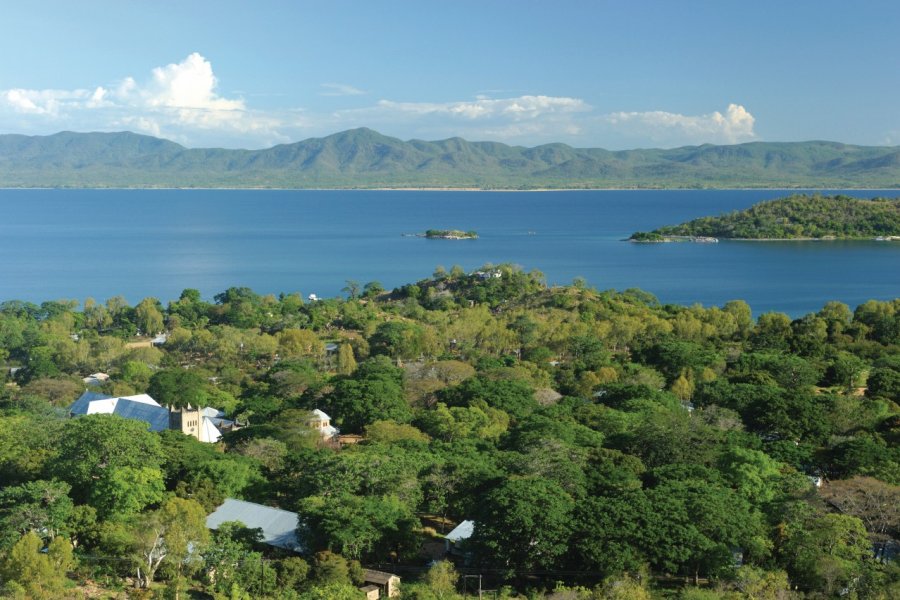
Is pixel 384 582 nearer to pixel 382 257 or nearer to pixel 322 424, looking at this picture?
pixel 322 424

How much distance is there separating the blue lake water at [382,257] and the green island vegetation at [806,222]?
4.89 meters

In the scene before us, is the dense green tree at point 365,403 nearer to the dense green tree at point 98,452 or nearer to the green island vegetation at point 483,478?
the green island vegetation at point 483,478

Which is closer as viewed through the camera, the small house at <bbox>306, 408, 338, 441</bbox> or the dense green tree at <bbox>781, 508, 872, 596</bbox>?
the dense green tree at <bbox>781, 508, 872, 596</bbox>

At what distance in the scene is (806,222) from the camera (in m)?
115

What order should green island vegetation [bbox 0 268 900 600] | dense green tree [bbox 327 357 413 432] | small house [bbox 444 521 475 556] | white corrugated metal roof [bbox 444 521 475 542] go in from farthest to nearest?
dense green tree [bbox 327 357 413 432] < white corrugated metal roof [bbox 444 521 475 542] < small house [bbox 444 521 475 556] < green island vegetation [bbox 0 268 900 600]

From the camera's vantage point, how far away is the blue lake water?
244 feet

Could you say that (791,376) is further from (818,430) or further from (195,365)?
(195,365)

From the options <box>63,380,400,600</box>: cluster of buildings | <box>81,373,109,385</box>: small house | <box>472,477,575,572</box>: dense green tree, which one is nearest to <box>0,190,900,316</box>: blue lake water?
<box>81,373,109,385</box>: small house

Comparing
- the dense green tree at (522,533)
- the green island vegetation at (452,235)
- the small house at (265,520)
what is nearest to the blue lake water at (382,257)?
the green island vegetation at (452,235)

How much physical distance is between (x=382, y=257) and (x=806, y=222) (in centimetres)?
5715

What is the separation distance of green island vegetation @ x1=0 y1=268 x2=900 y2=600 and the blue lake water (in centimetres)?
3422

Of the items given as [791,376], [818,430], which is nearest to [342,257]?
[791,376]

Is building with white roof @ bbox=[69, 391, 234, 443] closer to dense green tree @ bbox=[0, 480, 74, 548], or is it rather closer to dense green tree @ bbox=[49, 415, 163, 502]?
dense green tree @ bbox=[49, 415, 163, 502]

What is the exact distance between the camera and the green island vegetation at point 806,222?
367ft
